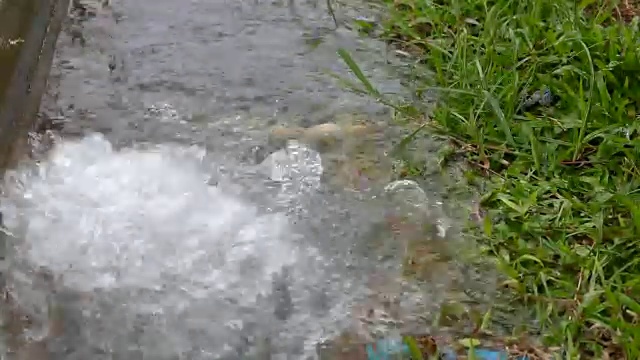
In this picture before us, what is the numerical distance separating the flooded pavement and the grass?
156 millimetres

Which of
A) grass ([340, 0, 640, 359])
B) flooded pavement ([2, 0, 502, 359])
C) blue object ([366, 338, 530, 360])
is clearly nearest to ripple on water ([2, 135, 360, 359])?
flooded pavement ([2, 0, 502, 359])

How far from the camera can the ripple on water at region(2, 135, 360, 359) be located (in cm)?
185

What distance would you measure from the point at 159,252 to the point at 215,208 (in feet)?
0.70

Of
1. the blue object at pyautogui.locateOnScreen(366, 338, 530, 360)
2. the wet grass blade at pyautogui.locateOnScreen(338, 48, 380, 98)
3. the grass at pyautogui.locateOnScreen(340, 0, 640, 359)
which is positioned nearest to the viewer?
the blue object at pyautogui.locateOnScreen(366, 338, 530, 360)

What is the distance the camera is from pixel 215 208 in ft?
7.09

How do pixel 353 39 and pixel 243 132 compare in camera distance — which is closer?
pixel 243 132

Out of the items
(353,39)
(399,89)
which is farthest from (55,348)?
(353,39)

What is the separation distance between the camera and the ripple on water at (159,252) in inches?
72.7

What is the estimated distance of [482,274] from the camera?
6.56 ft

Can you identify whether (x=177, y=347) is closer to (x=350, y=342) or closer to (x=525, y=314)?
(x=350, y=342)

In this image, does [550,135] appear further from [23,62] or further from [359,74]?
[23,62]

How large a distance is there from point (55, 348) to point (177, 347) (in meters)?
0.27

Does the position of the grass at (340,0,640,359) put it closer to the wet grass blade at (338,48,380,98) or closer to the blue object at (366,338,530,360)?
the wet grass blade at (338,48,380,98)

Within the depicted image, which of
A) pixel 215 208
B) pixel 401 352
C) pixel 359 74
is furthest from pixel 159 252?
pixel 359 74
